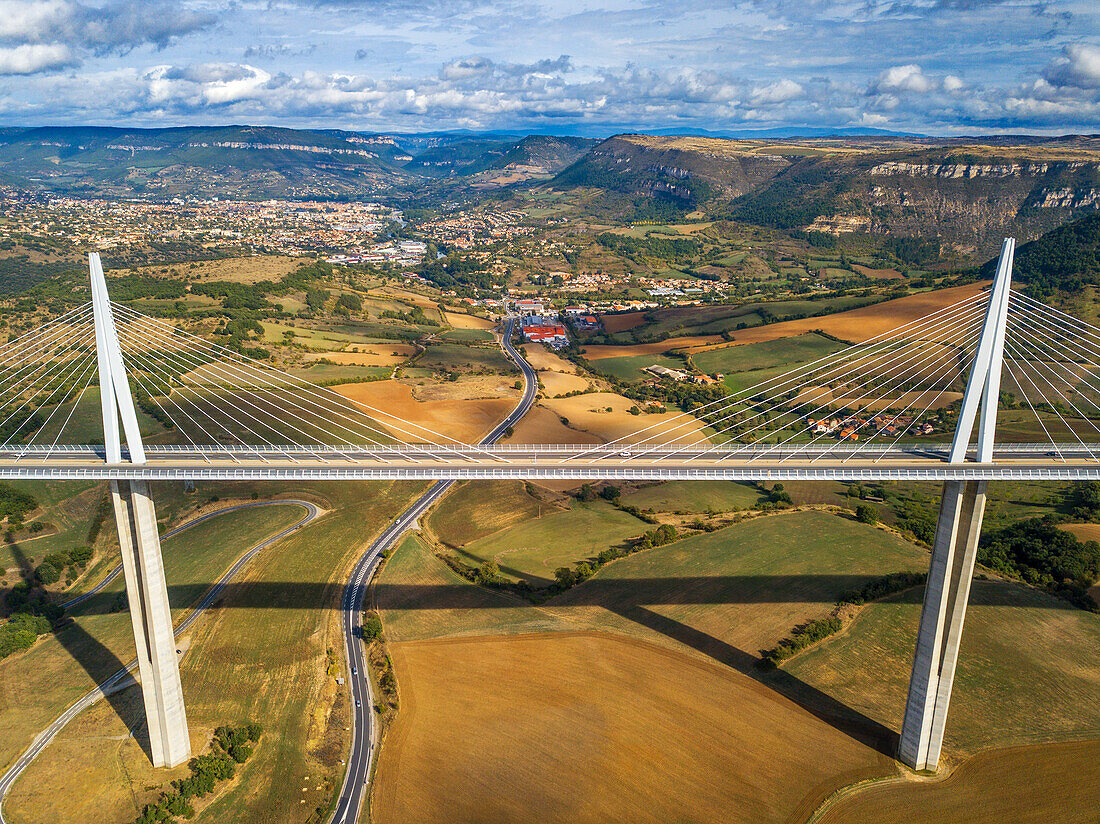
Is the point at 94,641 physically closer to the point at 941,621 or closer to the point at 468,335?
the point at 941,621

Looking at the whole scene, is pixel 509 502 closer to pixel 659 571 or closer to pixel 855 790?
pixel 659 571

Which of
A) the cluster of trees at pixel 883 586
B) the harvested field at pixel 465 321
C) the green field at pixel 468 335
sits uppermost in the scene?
the harvested field at pixel 465 321

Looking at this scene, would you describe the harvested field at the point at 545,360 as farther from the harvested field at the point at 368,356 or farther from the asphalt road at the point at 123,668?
the asphalt road at the point at 123,668

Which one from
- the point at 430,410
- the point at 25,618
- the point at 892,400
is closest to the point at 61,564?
the point at 25,618

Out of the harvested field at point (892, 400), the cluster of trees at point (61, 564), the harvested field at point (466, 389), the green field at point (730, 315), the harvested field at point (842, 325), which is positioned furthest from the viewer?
the green field at point (730, 315)

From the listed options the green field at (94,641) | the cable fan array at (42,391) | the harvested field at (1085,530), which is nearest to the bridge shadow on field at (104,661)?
the green field at (94,641)

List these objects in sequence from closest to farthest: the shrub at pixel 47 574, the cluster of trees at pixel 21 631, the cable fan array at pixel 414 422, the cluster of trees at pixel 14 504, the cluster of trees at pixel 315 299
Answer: the cluster of trees at pixel 21 631, the shrub at pixel 47 574, the cluster of trees at pixel 14 504, the cable fan array at pixel 414 422, the cluster of trees at pixel 315 299

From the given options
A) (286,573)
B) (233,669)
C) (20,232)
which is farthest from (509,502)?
(20,232)

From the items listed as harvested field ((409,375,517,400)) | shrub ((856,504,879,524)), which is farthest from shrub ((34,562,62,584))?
shrub ((856,504,879,524))
